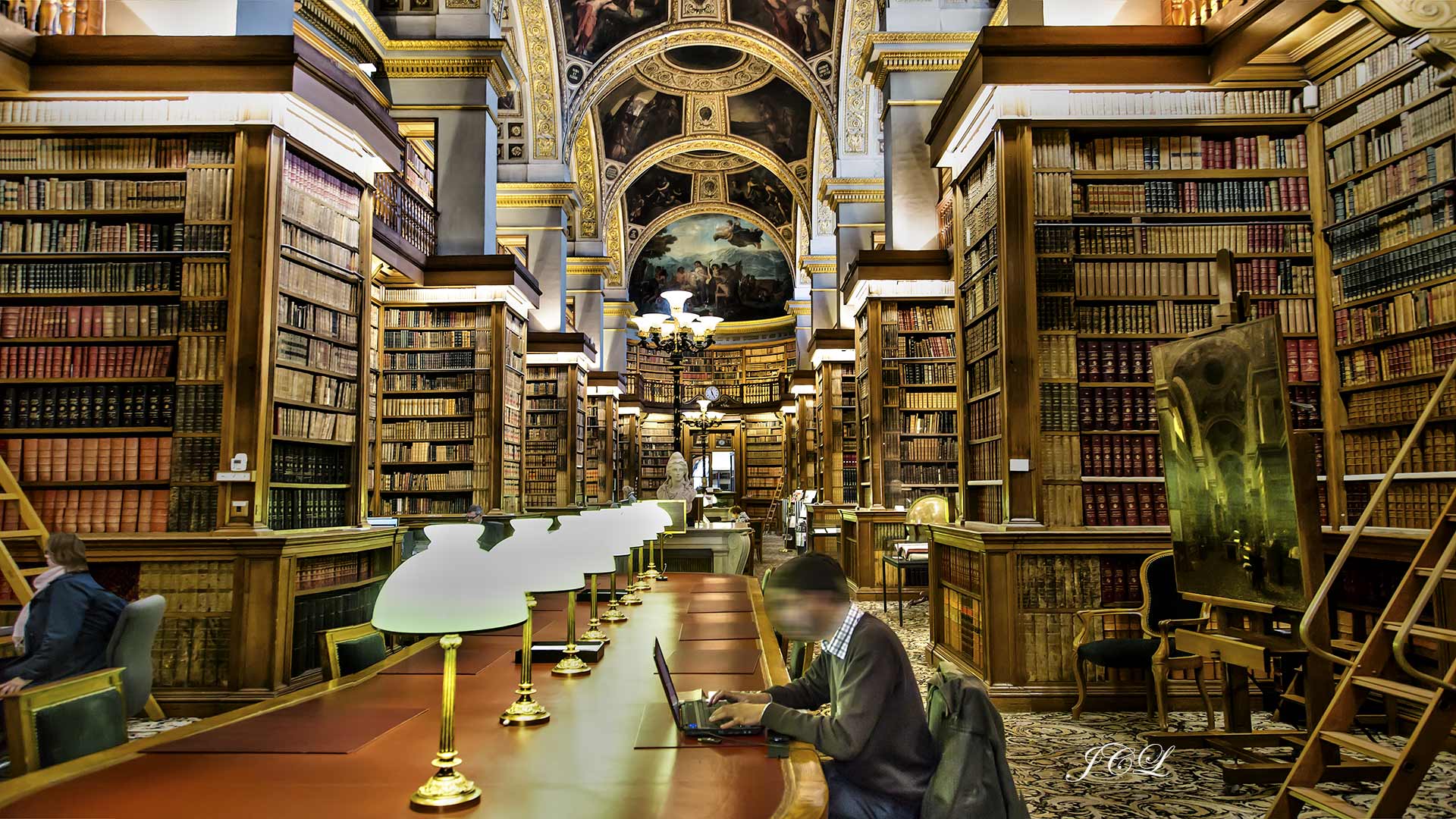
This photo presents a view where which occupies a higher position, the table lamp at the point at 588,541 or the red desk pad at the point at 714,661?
the table lamp at the point at 588,541

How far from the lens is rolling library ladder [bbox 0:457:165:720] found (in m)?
4.61

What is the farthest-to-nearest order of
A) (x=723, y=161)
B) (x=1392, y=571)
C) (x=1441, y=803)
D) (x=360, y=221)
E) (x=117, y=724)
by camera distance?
(x=723, y=161)
(x=360, y=221)
(x=1392, y=571)
(x=1441, y=803)
(x=117, y=724)

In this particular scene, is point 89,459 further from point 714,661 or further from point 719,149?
point 719,149

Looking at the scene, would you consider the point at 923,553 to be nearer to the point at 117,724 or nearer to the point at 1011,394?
the point at 1011,394

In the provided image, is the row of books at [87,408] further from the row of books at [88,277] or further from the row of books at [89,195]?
the row of books at [89,195]

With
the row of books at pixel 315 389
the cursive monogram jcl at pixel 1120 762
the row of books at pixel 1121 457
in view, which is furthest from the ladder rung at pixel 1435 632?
the row of books at pixel 315 389

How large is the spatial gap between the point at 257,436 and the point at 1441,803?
19.8 feet

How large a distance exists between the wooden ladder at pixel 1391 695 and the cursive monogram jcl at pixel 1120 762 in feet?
2.50

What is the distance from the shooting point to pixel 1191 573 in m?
4.13

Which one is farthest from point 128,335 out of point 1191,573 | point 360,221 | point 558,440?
point 558,440

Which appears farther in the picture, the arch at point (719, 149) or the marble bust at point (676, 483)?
the arch at point (719, 149)

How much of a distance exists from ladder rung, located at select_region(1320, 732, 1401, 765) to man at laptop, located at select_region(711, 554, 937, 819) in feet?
6.28

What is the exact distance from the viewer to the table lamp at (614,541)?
2.83 m

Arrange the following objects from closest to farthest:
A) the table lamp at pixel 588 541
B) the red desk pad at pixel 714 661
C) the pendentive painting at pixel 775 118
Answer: the table lamp at pixel 588 541, the red desk pad at pixel 714 661, the pendentive painting at pixel 775 118
